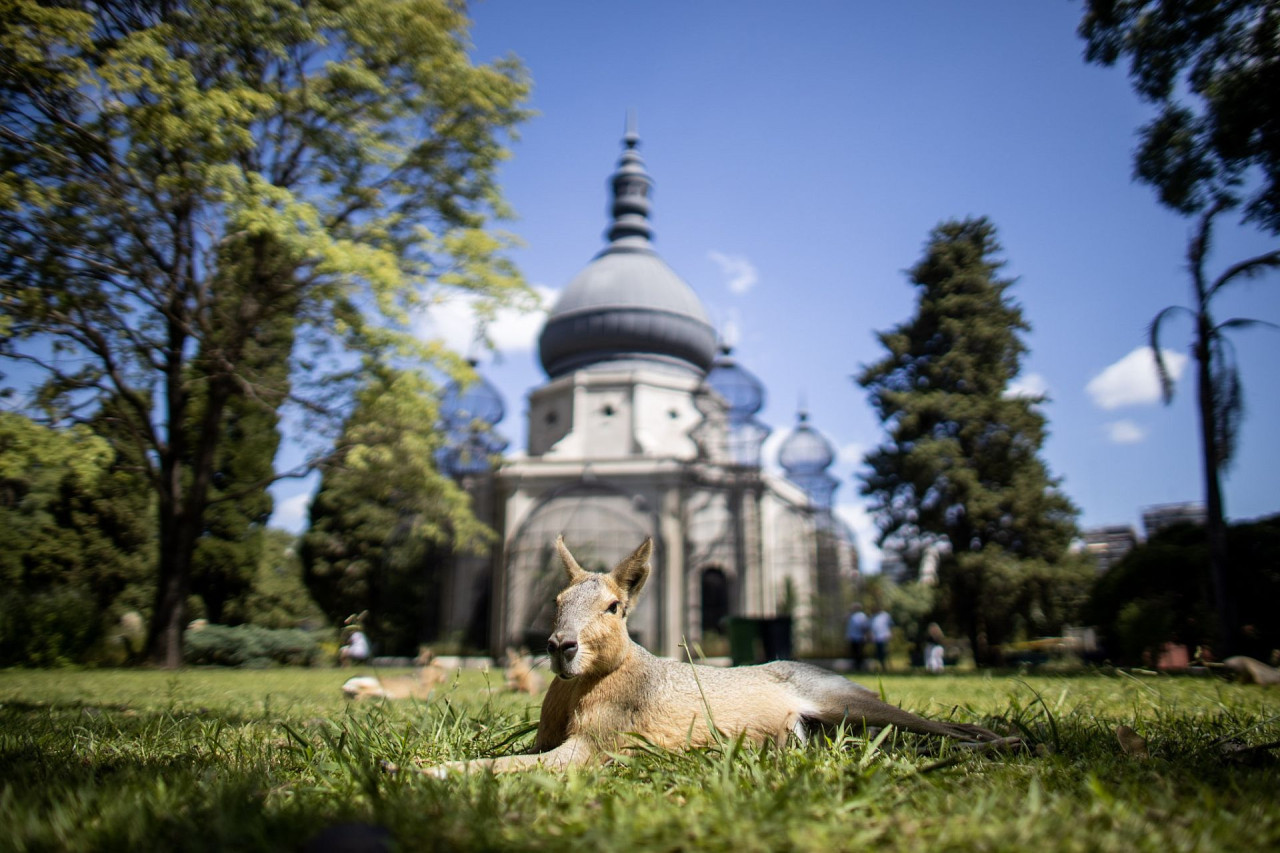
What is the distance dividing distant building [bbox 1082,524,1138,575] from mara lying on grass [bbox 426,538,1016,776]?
719 inches

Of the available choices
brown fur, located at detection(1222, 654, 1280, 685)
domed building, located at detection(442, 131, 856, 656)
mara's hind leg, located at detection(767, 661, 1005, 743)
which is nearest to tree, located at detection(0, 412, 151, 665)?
mara's hind leg, located at detection(767, 661, 1005, 743)

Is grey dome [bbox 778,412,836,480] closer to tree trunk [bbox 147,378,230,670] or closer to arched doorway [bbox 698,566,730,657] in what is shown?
arched doorway [bbox 698,566,730,657]

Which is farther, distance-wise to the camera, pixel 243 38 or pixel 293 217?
pixel 293 217

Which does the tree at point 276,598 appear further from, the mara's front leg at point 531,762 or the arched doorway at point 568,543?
the mara's front leg at point 531,762

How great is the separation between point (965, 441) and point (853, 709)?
18419 mm

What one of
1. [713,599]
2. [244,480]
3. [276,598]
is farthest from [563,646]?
[276,598]

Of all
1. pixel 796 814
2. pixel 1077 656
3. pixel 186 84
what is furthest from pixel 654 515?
pixel 796 814

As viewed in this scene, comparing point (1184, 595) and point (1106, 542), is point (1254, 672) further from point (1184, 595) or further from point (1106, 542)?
point (1106, 542)

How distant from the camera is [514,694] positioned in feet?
23.4

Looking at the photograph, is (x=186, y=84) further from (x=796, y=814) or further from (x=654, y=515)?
(x=654, y=515)

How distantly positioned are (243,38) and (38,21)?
2184mm

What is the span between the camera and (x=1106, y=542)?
2089cm

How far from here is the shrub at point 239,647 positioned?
14.9 meters

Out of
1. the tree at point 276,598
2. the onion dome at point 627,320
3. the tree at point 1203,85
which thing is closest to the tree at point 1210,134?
the tree at point 1203,85
